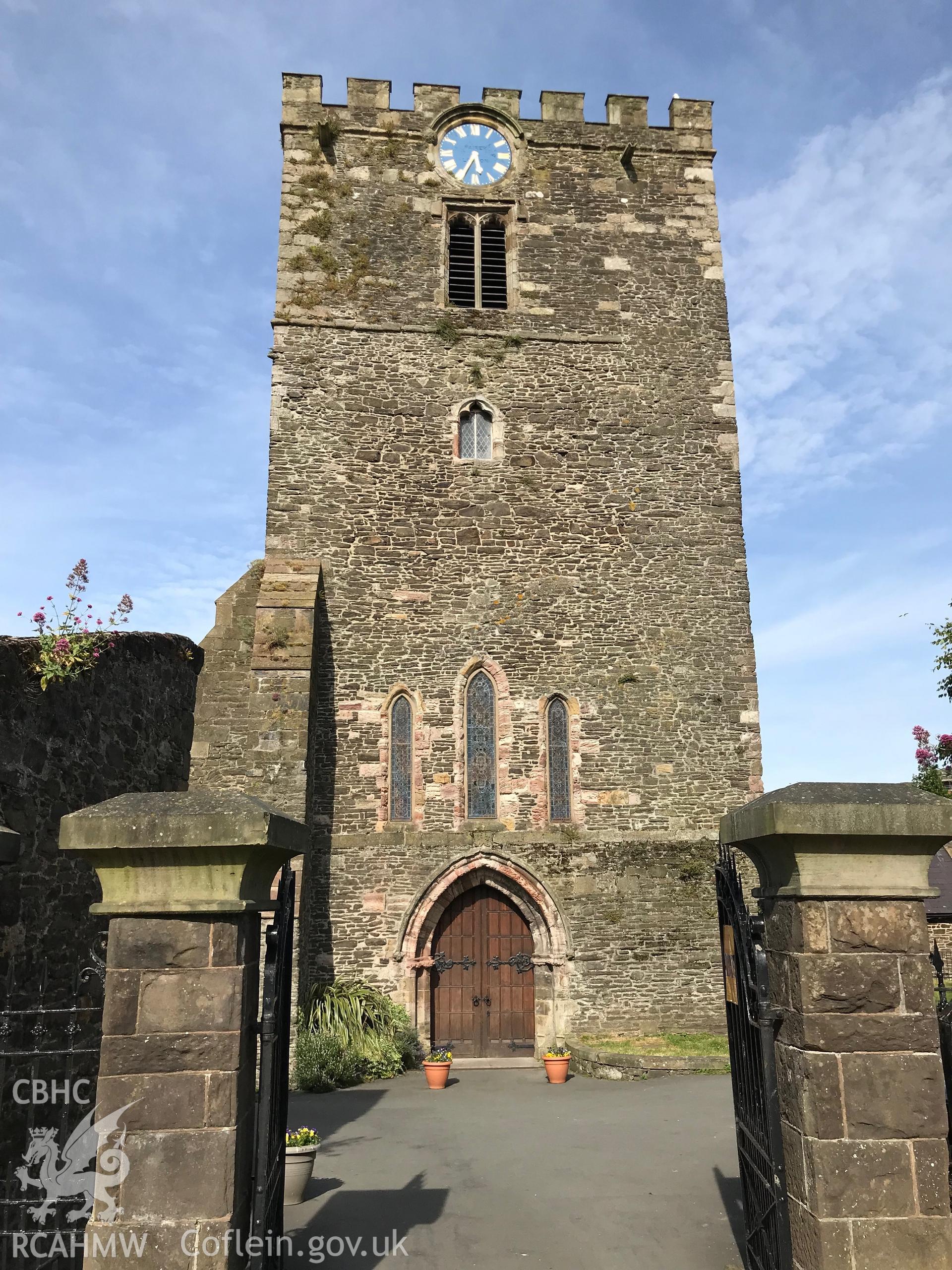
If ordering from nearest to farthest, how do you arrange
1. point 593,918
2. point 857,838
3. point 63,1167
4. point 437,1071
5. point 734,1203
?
point 857,838 → point 63,1167 → point 734,1203 → point 437,1071 → point 593,918

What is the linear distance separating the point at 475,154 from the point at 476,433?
17.8 feet

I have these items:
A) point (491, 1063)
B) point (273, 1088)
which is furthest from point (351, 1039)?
point (273, 1088)

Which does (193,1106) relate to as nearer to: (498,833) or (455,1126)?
(455,1126)

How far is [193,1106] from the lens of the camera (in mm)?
3338

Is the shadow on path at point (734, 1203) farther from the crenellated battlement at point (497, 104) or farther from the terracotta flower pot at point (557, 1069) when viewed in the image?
the crenellated battlement at point (497, 104)

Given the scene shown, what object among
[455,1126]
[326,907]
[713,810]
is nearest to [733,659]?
[713,810]

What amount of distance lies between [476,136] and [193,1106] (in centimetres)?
1666

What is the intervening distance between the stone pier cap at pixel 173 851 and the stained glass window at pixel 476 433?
1158 centimetres

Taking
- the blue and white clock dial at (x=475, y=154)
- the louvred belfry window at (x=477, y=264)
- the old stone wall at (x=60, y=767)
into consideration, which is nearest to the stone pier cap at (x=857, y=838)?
the old stone wall at (x=60, y=767)

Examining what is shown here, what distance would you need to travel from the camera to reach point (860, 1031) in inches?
136

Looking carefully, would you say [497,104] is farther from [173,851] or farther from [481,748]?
[173,851]

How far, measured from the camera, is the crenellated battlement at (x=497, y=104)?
15.9 meters

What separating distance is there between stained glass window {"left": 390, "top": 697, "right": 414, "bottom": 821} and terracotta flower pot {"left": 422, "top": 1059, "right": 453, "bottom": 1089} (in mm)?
3345

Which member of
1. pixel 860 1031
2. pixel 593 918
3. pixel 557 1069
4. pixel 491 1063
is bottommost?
pixel 491 1063
